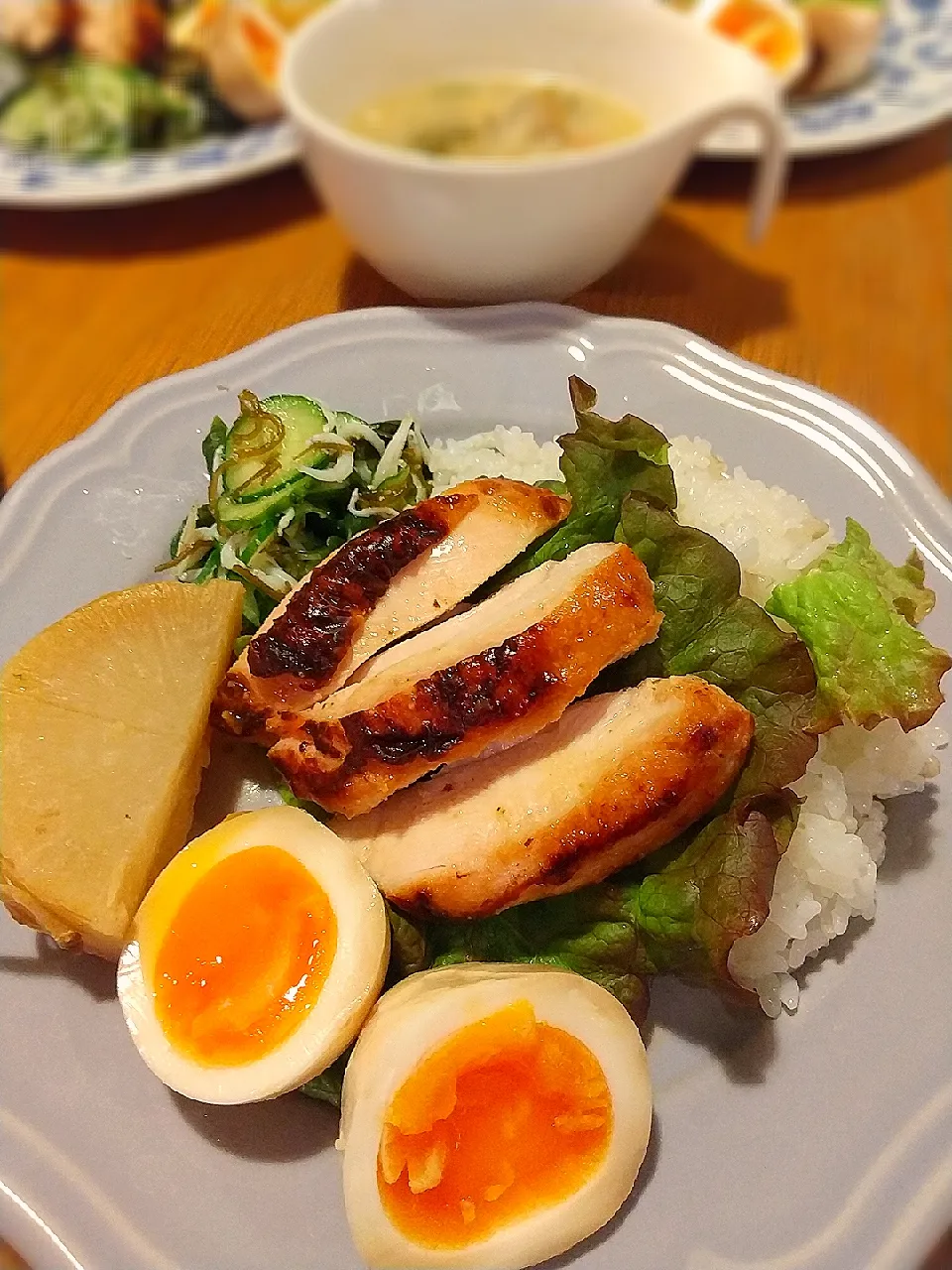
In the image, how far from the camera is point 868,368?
220 centimetres

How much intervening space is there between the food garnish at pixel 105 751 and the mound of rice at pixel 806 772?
58cm

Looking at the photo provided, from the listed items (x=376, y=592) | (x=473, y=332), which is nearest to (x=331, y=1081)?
(x=376, y=592)

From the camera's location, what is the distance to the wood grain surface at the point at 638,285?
1.65 metres

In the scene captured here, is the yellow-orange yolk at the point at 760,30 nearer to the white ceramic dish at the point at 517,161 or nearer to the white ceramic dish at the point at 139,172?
the white ceramic dish at the point at 517,161

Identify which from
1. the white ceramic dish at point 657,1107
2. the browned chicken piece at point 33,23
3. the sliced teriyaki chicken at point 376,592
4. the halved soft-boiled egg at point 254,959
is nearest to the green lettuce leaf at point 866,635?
the white ceramic dish at point 657,1107

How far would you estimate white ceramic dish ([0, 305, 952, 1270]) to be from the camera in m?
1.03

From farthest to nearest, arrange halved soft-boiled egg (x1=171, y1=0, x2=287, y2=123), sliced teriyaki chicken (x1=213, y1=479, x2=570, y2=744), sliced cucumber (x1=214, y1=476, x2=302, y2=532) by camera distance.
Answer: halved soft-boiled egg (x1=171, y1=0, x2=287, y2=123)
sliced cucumber (x1=214, y1=476, x2=302, y2=532)
sliced teriyaki chicken (x1=213, y1=479, x2=570, y2=744)

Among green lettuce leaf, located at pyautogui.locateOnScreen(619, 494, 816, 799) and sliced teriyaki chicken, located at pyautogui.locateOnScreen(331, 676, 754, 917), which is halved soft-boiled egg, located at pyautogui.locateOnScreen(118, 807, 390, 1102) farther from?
green lettuce leaf, located at pyautogui.locateOnScreen(619, 494, 816, 799)

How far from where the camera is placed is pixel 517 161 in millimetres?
1968

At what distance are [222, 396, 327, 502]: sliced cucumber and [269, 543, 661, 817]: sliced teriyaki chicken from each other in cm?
45

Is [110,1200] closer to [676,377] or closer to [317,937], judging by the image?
[317,937]

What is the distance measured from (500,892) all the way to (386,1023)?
21 cm

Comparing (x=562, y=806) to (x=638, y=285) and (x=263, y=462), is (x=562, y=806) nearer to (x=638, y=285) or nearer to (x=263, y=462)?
(x=263, y=462)

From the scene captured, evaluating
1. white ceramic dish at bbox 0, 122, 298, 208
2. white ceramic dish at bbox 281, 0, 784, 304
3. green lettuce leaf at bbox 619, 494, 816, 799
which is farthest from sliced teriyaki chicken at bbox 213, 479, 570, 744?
white ceramic dish at bbox 0, 122, 298, 208
